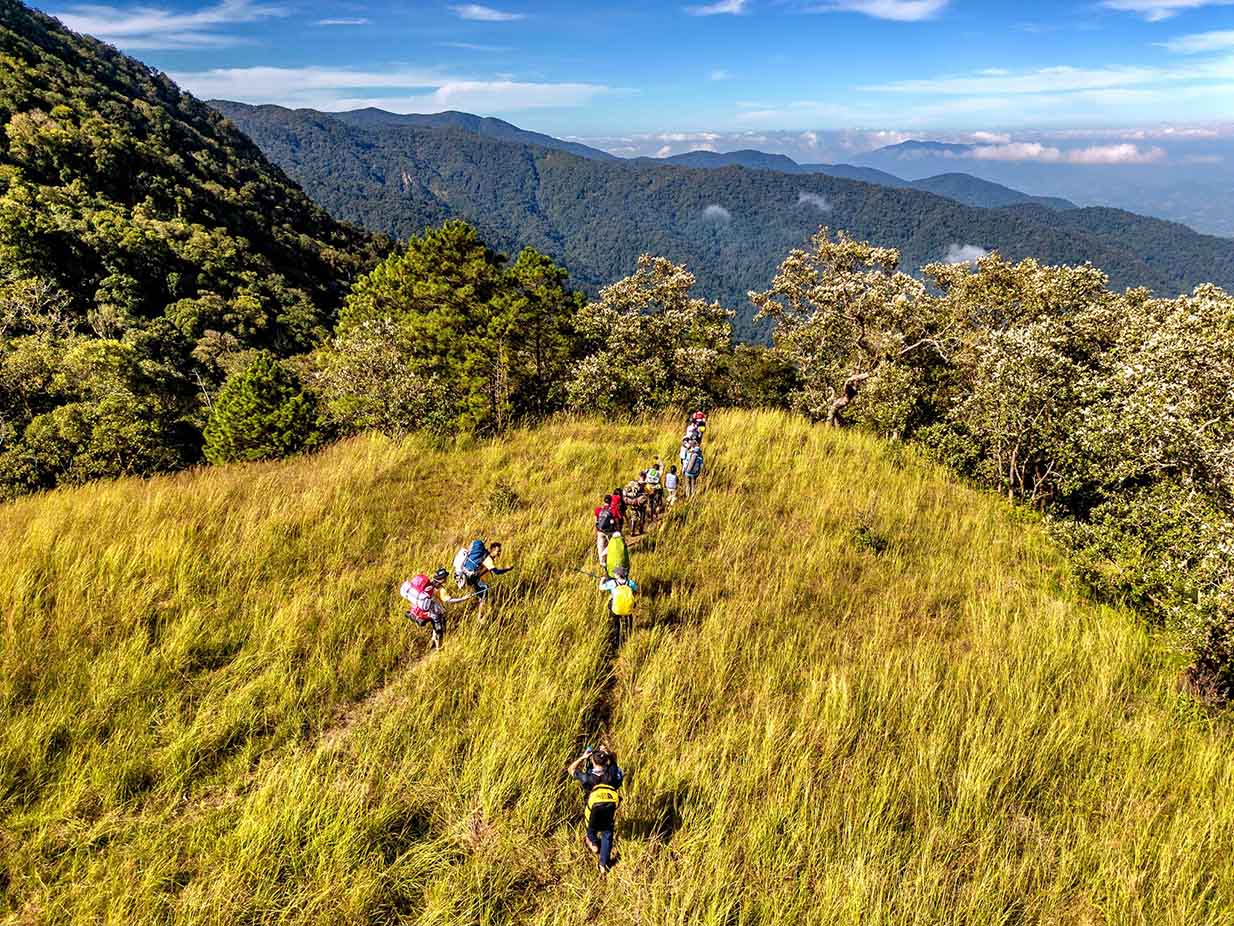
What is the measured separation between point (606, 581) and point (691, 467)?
413 centimetres

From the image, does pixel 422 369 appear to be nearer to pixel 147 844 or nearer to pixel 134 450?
pixel 134 450

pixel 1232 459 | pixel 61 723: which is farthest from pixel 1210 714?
pixel 61 723

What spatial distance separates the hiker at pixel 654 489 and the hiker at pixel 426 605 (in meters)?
4.31

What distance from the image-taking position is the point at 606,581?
22.2ft

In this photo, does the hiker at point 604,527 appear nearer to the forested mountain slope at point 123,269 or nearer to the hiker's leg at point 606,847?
the hiker's leg at point 606,847

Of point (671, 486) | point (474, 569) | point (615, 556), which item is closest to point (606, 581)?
point (615, 556)

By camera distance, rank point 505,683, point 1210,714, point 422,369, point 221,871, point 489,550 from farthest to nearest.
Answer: point 422,369 < point 489,550 < point 1210,714 < point 505,683 < point 221,871

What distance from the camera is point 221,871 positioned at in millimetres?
3576

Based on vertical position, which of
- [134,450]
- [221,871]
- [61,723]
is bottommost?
[134,450]

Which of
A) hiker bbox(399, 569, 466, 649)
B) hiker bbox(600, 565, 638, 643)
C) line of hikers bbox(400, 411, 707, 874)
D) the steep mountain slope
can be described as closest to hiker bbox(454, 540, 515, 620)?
line of hikers bbox(400, 411, 707, 874)

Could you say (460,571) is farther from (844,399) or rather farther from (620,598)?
(844,399)

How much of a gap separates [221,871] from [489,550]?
3.99 meters

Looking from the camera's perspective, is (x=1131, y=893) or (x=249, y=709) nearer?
(x=1131, y=893)

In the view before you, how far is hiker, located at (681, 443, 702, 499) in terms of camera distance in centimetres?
1034
